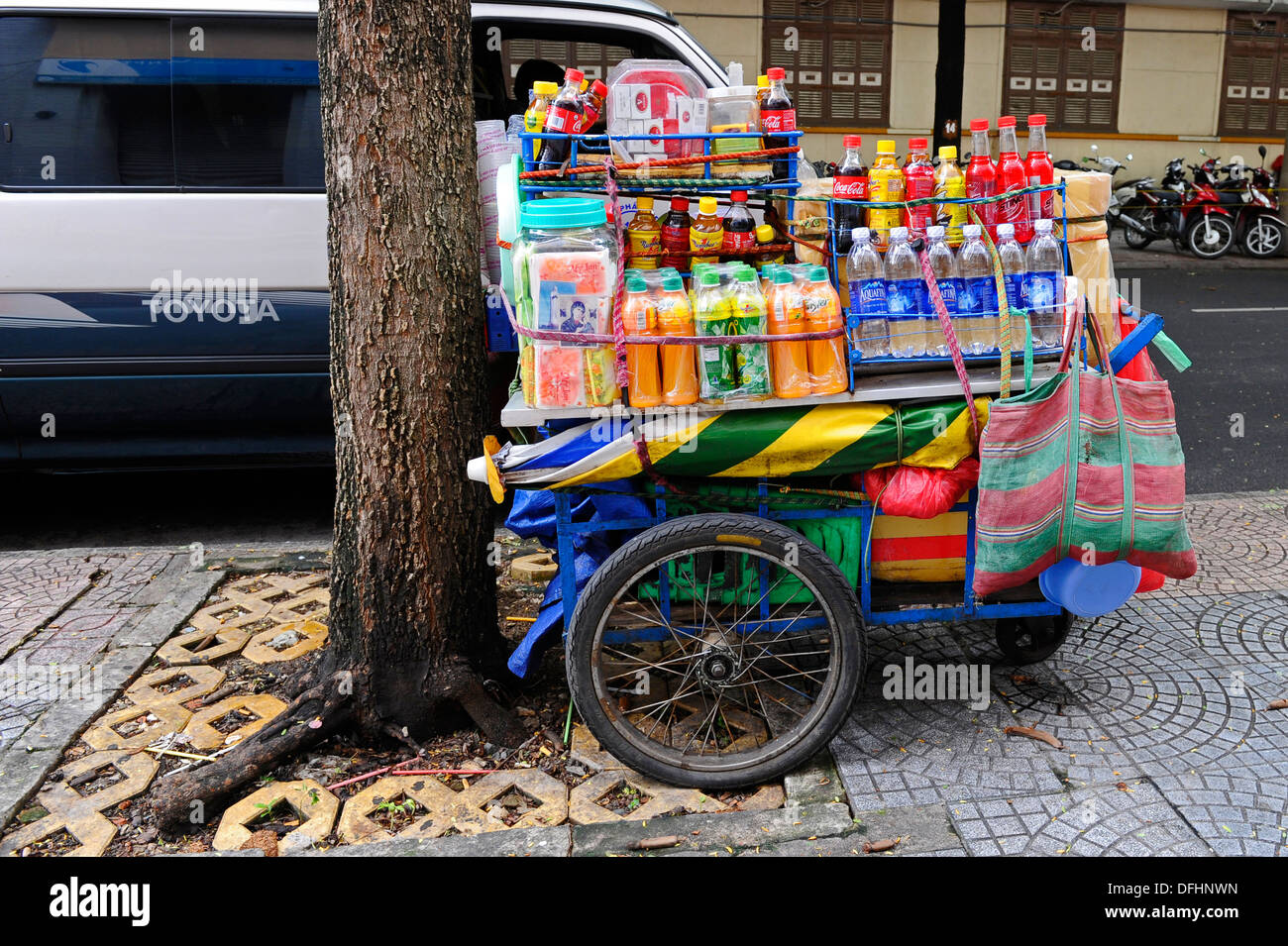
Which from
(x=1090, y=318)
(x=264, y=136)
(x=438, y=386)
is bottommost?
(x=438, y=386)

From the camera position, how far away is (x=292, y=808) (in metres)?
3.01

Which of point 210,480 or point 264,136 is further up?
point 264,136

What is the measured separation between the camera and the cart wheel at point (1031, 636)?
11.6 feet

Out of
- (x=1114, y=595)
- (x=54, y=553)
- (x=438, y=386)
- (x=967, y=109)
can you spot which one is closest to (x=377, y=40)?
(x=438, y=386)

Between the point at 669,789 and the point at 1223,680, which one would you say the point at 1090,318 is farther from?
the point at 669,789

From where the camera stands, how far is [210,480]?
20.0ft

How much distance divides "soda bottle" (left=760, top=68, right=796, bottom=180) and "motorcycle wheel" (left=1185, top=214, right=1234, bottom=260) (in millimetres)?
12803

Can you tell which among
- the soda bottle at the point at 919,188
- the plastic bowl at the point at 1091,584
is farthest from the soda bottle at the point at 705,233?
the plastic bowl at the point at 1091,584

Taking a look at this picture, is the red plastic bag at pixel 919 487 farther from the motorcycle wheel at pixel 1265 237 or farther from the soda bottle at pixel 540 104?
the motorcycle wheel at pixel 1265 237

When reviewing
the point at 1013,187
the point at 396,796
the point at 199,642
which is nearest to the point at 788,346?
the point at 1013,187

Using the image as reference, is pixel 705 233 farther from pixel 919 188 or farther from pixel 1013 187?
pixel 1013 187

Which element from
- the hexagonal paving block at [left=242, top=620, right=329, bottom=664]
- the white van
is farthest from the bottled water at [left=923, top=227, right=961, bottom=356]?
the hexagonal paving block at [left=242, top=620, right=329, bottom=664]

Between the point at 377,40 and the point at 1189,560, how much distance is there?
2.59 metres

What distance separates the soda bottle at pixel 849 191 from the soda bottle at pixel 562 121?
768 mm
